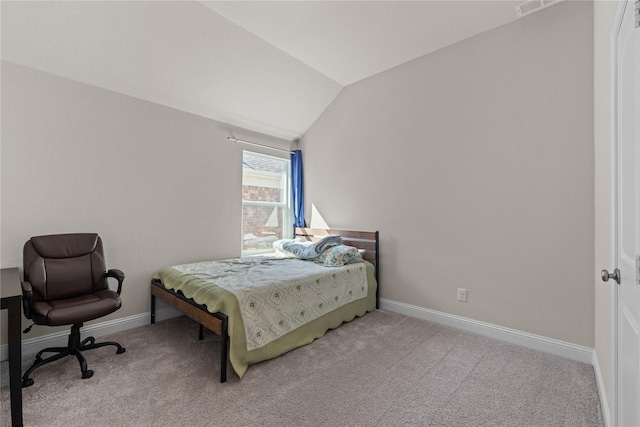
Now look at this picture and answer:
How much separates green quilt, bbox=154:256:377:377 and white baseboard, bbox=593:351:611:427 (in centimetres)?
189

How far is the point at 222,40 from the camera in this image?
2.79 m

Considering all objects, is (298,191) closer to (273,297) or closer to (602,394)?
(273,297)

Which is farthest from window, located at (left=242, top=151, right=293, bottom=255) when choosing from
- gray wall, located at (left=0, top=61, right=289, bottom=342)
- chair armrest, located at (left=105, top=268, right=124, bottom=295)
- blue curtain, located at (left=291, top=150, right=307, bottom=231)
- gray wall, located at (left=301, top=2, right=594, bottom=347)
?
chair armrest, located at (left=105, top=268, right=124, bottom=295)

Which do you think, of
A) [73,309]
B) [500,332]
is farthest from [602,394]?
[73,309]

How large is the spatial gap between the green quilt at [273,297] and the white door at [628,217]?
6.39ft

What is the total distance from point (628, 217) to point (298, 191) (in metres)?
3.59

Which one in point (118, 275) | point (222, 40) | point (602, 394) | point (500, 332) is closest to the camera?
point (602, 394)

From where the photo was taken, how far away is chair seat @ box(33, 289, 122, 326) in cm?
198

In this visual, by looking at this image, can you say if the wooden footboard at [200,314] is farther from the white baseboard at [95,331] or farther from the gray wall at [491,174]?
the gray wall at [491,174]

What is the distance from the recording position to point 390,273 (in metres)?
3.47

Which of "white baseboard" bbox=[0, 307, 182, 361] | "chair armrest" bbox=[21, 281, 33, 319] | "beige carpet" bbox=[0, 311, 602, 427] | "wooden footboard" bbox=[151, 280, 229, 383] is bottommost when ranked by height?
"beige carpet" bbox=[0, 311, 602, 427]

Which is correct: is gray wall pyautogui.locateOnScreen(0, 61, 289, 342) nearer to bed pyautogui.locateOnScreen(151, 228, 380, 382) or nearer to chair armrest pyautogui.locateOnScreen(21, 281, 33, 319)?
bed pyautogui.locateOnScreen(151, 228, 380, 382)

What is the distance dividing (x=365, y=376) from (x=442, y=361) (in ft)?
2.17

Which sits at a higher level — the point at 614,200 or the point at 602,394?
the point at 614,200
